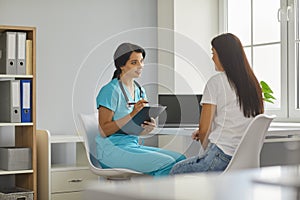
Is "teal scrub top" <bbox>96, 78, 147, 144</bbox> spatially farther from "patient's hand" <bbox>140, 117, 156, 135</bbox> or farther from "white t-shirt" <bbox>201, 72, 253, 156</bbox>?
"white t-shirt" <bbox>201, 72, 253, 156</bbox>

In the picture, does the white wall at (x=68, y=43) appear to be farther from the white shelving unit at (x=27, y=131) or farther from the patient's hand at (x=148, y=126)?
the patient's hand at (x=148, y=126)

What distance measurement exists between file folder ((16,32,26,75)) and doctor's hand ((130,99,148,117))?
4.04 ft

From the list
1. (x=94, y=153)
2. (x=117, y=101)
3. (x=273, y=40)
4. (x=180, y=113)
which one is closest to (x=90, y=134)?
(x=94, y=153)

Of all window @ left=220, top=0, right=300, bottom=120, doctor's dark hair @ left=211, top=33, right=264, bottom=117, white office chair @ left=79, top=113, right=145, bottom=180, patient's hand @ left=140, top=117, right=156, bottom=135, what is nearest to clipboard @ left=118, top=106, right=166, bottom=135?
patient's hand @ left=140, top=117, right=156, bottom=135

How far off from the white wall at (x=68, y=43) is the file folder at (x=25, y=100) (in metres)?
0.34

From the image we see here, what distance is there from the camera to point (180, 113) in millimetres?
2904

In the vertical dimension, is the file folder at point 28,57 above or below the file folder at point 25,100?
above

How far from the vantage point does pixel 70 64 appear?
4.33 metres

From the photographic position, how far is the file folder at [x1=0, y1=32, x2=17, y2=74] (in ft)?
12.2

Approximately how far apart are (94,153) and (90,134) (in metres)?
0.11

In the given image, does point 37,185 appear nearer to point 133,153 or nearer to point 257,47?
point 133,153

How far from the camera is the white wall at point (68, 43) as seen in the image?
4.18m

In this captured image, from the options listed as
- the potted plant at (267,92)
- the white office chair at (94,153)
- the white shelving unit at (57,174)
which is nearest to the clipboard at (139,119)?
the white office chair at (94,153)

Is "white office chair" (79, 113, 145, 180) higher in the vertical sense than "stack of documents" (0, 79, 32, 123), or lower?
lower
